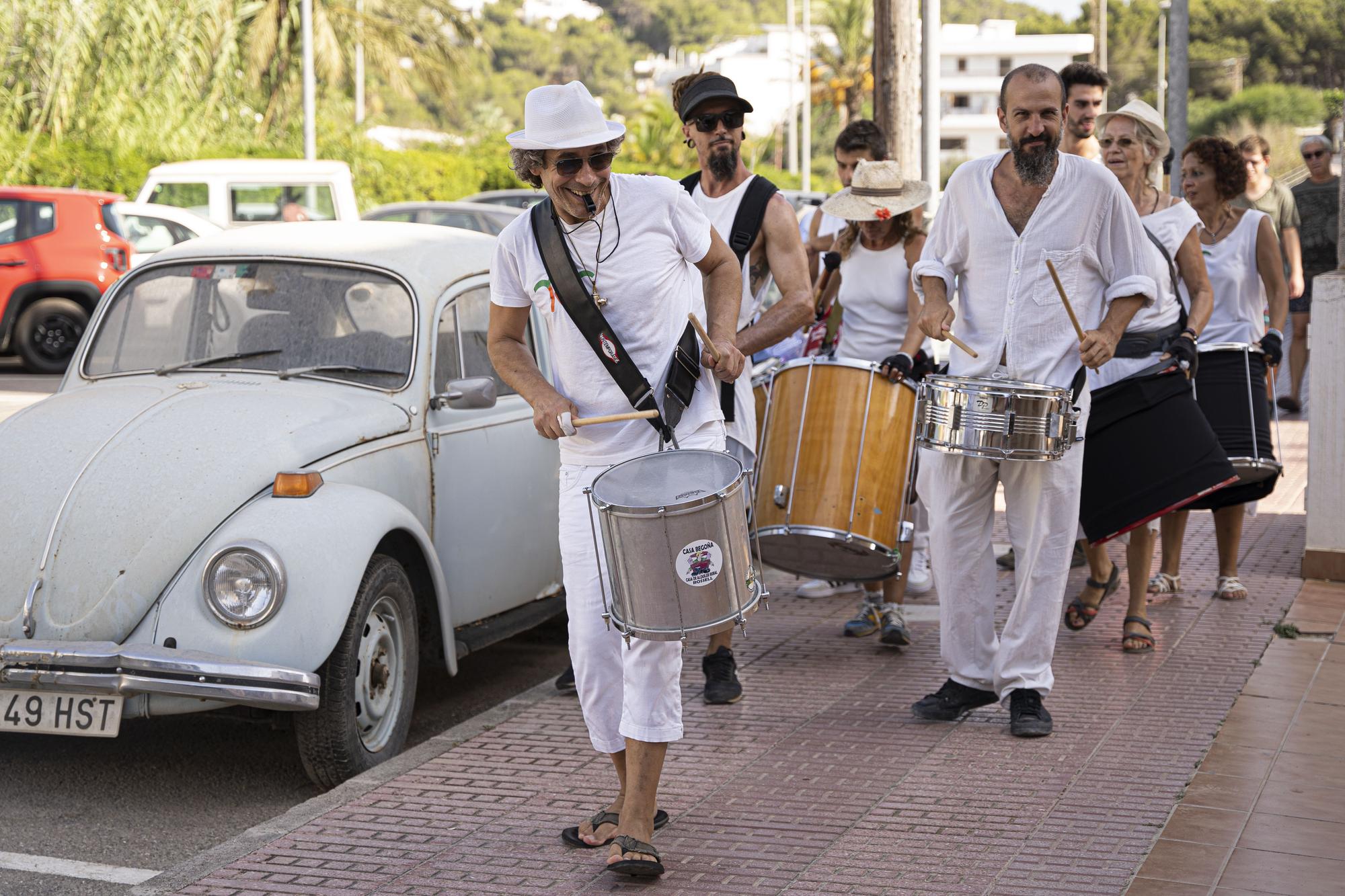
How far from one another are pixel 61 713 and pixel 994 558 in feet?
10.5

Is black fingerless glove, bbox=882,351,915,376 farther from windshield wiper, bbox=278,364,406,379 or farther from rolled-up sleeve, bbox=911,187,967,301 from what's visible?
windshield wiper, bbox=278,364,406,379

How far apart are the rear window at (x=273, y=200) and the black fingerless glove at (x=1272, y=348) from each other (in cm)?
1458

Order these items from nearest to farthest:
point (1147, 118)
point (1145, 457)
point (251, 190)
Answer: point (1145, 457) < point (1147, 118) < point (251, 190)

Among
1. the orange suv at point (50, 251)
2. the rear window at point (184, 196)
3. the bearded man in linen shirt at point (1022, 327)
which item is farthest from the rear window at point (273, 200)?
the bearded man in linen shirt at point (1022, 327)

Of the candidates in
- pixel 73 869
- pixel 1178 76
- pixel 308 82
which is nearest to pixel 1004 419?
pixel 73 869

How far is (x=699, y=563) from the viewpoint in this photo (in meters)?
4.27

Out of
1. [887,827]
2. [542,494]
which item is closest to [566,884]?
[887,827]

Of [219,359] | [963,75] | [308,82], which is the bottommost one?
[219,359]

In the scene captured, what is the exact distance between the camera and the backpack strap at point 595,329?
4.52 metres

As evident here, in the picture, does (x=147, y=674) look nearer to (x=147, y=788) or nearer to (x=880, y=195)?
(x=147, y=788)

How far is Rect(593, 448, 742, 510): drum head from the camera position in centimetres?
423

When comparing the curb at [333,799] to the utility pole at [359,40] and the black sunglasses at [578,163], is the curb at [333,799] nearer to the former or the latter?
the black sunglasses at [578,163]

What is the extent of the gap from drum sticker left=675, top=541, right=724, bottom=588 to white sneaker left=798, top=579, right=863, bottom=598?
4.14m

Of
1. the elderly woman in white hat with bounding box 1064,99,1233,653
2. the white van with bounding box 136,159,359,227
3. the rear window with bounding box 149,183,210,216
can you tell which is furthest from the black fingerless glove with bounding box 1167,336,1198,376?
the rear window with bounding box 149,183,210,216
